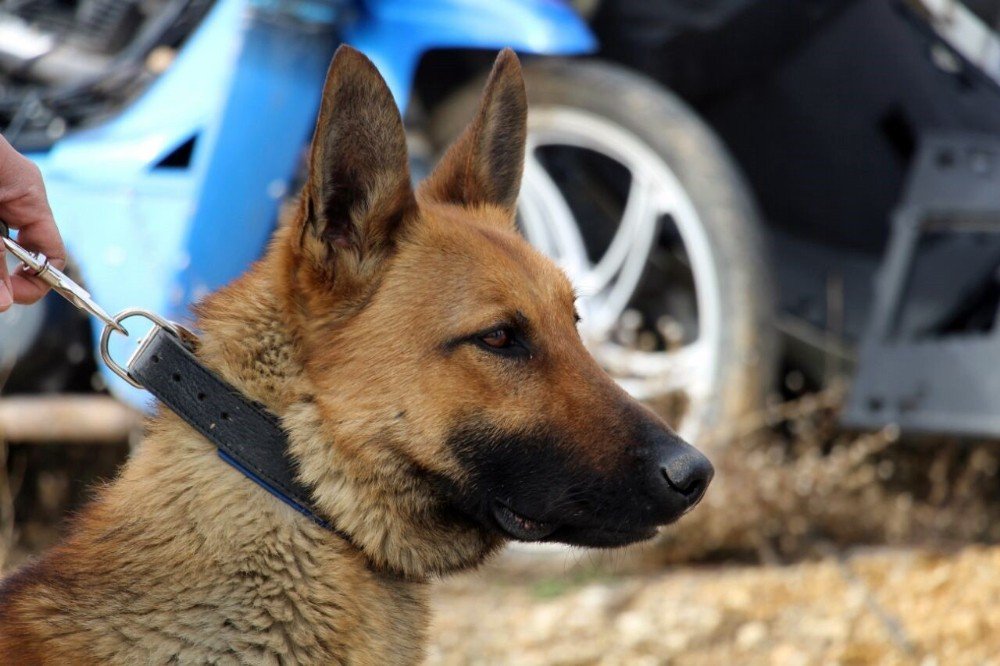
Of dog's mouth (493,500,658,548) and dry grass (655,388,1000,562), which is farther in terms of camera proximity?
dry grass (655,388,1000,562)

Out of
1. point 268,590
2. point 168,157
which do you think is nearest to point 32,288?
point 268,590

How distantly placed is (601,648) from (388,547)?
1.97 m

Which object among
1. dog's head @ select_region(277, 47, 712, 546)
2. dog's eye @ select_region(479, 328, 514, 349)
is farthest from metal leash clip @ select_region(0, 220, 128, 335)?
dog's eye @ select_region(479, 328, 514, 349)

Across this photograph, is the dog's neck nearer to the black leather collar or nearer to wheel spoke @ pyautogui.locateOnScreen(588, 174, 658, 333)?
the black leather collar

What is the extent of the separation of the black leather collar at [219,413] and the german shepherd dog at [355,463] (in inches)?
1.3

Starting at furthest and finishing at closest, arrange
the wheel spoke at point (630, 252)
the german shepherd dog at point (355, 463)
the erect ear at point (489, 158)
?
the wheel spoke at point (630, 252) < the erect ear at point (489, 158) < the german shepherd dog at point (355, 463)

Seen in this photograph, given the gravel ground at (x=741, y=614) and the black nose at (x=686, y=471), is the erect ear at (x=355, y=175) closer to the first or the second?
the black nose at (x=686, y=471)

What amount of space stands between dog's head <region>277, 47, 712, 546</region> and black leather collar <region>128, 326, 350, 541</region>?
132 mm

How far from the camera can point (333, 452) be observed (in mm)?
2422

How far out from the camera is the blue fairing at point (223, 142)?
4.38 m

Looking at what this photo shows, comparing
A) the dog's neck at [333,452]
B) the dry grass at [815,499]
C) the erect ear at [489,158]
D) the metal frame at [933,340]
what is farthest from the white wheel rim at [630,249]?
the dog's neck at [333,452]

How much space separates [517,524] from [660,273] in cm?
351

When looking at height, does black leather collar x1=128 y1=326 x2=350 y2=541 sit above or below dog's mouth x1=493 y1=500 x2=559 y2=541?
above

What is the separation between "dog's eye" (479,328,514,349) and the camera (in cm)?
251
